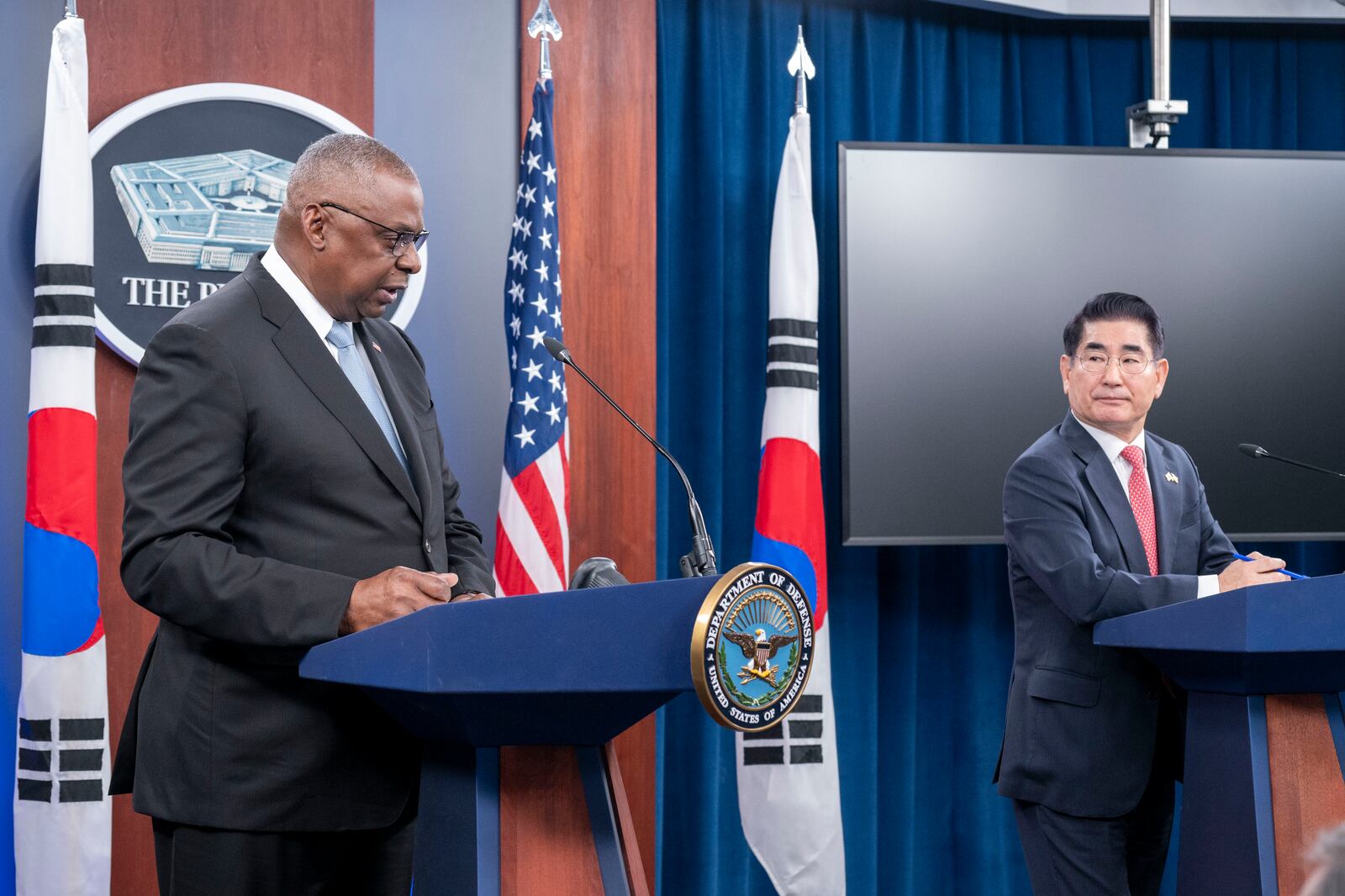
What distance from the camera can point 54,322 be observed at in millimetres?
2992

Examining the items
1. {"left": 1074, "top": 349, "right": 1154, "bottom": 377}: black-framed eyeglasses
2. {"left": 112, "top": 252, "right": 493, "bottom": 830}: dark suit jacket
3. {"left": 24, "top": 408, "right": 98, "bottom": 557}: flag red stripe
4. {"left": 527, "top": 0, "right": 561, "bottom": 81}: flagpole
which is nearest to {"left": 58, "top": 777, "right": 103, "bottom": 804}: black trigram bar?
{"left": 24, "top": 408, "right": 98, "bottom": 557}: flag red stripe

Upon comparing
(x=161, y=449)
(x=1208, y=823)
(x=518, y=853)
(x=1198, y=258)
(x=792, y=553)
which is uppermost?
(x=1198, y=258)

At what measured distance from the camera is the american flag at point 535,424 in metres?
3.44

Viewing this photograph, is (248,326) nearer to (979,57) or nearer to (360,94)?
(360,94)

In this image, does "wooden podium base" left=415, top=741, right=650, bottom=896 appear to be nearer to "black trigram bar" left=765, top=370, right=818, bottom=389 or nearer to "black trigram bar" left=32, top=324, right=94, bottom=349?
"black trigram bar" left=32, top=324, right=94, bottom=349

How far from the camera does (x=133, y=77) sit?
131 inches

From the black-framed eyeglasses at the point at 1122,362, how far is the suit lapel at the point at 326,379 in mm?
1479

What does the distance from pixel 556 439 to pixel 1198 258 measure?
2074mm

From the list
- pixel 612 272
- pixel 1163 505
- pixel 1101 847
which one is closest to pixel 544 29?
pixel 612 272

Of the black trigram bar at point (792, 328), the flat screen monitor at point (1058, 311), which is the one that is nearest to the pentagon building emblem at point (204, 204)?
the black trigram bar at point (792, 328)

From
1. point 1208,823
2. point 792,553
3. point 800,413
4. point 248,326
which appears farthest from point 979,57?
point 248,326

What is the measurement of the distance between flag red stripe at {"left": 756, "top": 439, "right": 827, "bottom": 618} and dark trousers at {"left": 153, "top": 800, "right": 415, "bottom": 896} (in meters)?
2.01

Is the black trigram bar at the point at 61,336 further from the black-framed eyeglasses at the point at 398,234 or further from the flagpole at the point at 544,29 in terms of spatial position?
the black-framed eyeglasses at the point at 398,234

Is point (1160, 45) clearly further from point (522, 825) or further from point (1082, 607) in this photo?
point (522, 825)
